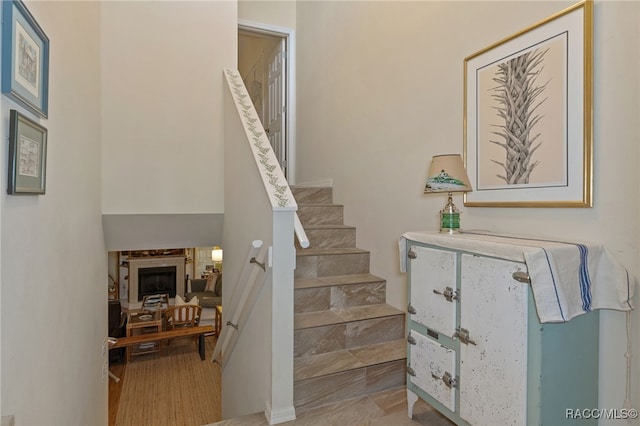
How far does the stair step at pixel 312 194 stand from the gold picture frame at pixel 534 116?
1845mm

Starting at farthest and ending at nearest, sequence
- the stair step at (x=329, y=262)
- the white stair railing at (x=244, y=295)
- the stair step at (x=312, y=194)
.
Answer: the stair step at (x=312, y=194), the stair step at (x=329, y=262), the white stair railing at (x=244, y=295)

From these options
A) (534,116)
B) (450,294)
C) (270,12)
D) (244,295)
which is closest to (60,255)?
(244,295)

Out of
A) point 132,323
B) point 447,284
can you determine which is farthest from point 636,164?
point 132,323

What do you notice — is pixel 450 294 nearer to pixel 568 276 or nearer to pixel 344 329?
pixel 568 276

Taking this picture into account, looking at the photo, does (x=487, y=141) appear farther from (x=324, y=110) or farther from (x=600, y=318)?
(x=324, y=110)

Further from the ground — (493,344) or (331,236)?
(331,236)

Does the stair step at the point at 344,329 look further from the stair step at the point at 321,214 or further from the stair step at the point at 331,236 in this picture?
the stair step at the point at 321,214

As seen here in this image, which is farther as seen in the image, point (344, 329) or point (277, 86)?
point (277, 86)

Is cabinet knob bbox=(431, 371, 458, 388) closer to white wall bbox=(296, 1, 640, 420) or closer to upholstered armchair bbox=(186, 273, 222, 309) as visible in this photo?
white wall bbox=(296, 1, 640, 420)

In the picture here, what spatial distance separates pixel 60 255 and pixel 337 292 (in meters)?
1.74

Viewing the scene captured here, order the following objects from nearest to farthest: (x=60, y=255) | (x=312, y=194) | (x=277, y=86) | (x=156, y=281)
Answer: (x=60, y=255) < (x=312, y=194) < (x=277, y=86) < (x=156, y=281)

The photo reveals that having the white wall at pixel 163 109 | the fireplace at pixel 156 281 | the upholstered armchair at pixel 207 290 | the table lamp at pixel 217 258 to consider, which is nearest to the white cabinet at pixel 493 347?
the white wall at pixel 163 109

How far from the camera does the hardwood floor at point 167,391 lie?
478cm

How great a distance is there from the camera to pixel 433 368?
1.80 metres
